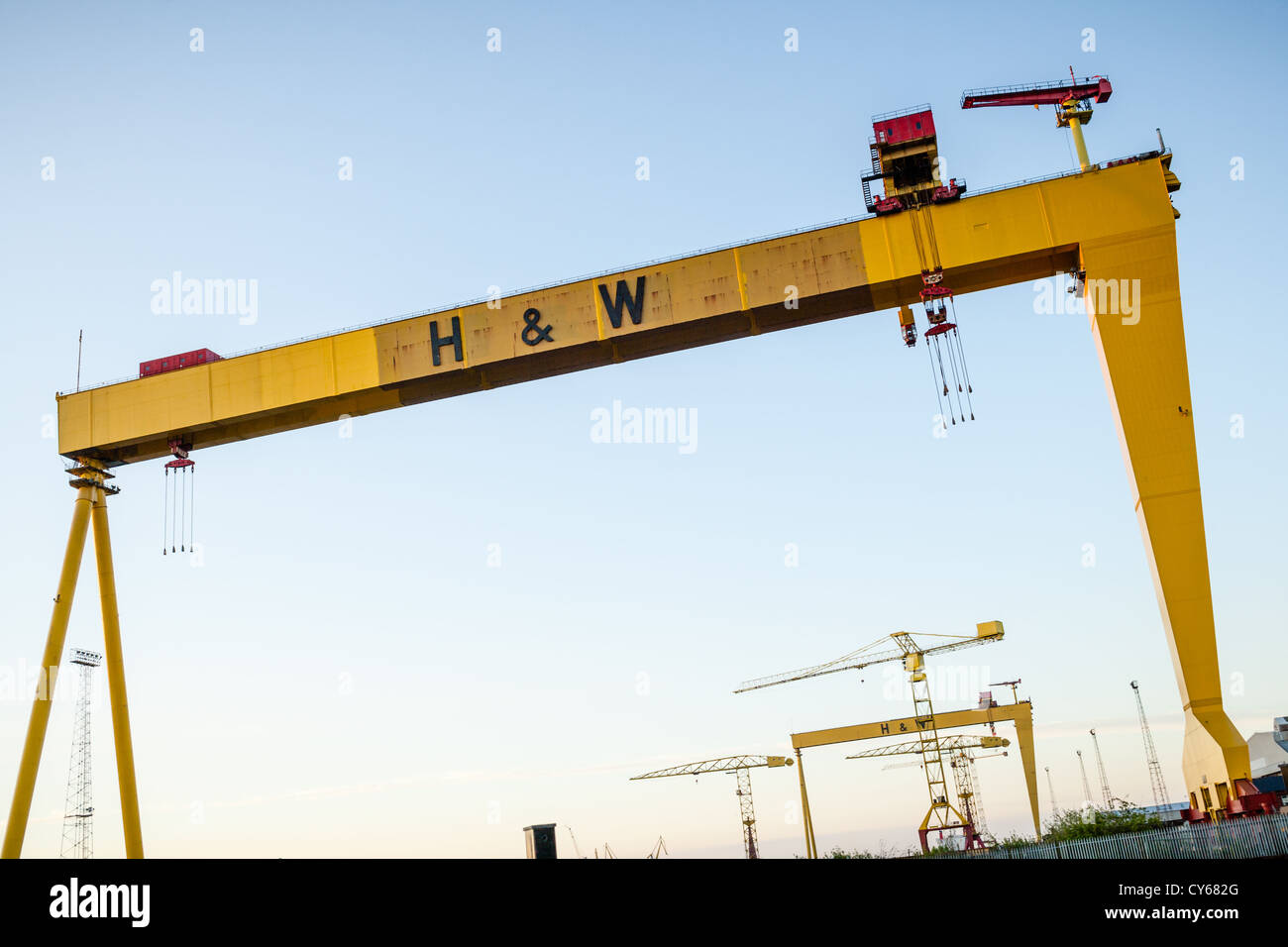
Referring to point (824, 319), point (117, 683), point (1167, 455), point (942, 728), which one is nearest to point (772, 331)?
point (824, 319)

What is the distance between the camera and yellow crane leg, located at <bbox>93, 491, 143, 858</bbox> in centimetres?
1917

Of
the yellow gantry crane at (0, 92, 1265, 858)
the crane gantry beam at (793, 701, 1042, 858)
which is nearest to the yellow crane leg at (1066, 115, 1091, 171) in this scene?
the yellow gantry crane at (0, 92, 1265, 858)

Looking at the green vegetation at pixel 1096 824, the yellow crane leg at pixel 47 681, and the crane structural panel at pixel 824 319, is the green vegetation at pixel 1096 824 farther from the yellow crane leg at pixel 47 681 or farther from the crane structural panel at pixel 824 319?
the yellow crane leg at pixel 47 681

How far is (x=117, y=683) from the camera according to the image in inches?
787

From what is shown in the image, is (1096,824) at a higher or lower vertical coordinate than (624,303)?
lower

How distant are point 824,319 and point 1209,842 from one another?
35.2 ft

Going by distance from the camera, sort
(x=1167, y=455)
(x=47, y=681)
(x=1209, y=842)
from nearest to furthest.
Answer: (x=1209, y=842) → (x=1167, y=455) → (x=47, y=681)

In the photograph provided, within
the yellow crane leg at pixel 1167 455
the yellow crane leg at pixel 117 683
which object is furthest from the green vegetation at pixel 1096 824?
the yellow crane leg at pixel 117 683

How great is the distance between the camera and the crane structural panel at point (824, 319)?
16312 mm

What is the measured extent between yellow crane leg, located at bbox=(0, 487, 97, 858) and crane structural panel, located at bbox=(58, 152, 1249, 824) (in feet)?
5.13

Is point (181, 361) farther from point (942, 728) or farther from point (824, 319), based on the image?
point (942, 728)
